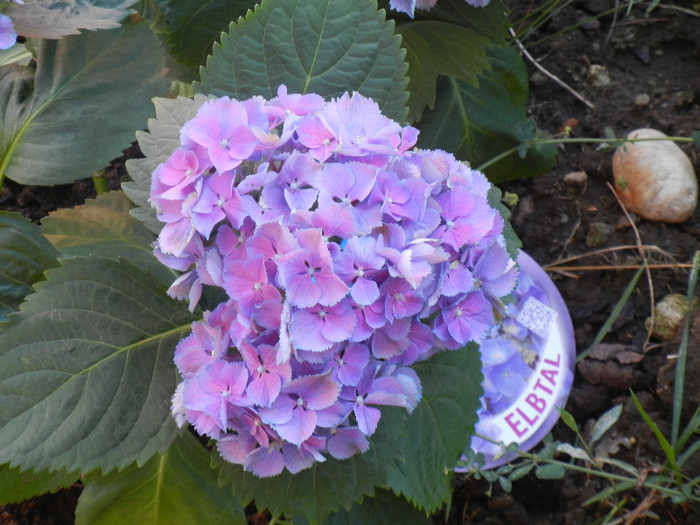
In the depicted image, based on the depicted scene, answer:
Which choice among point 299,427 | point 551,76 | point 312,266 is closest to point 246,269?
point 312,266

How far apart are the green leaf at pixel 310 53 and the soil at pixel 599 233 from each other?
95 cm

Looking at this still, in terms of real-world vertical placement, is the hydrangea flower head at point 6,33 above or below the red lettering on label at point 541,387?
above

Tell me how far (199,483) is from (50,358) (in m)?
0.45

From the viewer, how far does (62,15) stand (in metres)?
1.24

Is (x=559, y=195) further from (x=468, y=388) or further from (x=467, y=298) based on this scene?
(x=467, y=298)

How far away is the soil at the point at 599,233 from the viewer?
1.59 meters

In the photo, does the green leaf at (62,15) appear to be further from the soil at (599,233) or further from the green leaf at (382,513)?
the green leaf at (382,513)

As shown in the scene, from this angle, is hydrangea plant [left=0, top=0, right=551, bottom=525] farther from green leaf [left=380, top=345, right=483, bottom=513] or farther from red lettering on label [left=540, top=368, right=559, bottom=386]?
red lettering on label [left=540, top=368, right=559, bottom=386]

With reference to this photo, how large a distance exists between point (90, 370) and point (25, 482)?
0.40 metres

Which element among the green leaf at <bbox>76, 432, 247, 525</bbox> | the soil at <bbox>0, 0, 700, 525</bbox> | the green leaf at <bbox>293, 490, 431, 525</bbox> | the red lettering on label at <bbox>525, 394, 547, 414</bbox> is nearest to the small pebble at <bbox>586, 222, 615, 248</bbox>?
the soil at <bbox>0, 0, 700, 525</bbox>

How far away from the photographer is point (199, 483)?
1.30 meters

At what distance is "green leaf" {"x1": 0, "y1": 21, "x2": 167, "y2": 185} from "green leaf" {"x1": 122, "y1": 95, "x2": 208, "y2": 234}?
12.1 inches

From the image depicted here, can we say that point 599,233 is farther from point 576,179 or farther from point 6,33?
point 6,33

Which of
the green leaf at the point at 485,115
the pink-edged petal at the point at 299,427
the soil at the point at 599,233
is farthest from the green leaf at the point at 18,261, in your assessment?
the green leaf at the point at 485,115
